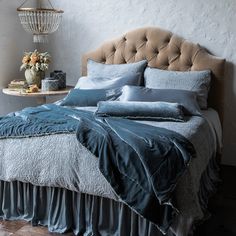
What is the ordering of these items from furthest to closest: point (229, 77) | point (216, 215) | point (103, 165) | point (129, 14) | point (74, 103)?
point (129, 14)
point (229, 77)
point (74, 103)
point (216, 215)
point (103, 165)

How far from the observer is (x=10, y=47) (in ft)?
13.1

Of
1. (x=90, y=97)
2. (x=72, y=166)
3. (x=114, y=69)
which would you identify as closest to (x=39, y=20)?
(x=114, y=69)

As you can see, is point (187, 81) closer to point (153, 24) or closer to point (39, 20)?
point (153, 24)

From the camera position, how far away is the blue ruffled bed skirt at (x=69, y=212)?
2.24 m

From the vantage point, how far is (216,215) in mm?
2709

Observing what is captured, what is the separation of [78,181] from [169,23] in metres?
2.10

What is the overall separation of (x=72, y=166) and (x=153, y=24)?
206cm

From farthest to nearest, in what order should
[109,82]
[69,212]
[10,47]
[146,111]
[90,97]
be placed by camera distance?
[10,47] < [109,82] < [90,97] < [146,111] < [69,212]

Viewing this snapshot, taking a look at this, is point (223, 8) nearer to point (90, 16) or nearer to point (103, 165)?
point (90, 16)

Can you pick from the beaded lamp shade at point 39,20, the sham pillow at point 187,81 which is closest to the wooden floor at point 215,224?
the sham pillow at point 187,81

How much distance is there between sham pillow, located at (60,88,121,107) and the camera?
127 inches

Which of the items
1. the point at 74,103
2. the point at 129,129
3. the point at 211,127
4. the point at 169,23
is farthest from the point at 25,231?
the point at 169,23

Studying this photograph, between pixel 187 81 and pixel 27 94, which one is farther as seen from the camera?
pixel 27 94

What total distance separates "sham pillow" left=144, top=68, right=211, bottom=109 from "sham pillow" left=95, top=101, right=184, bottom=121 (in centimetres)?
61
